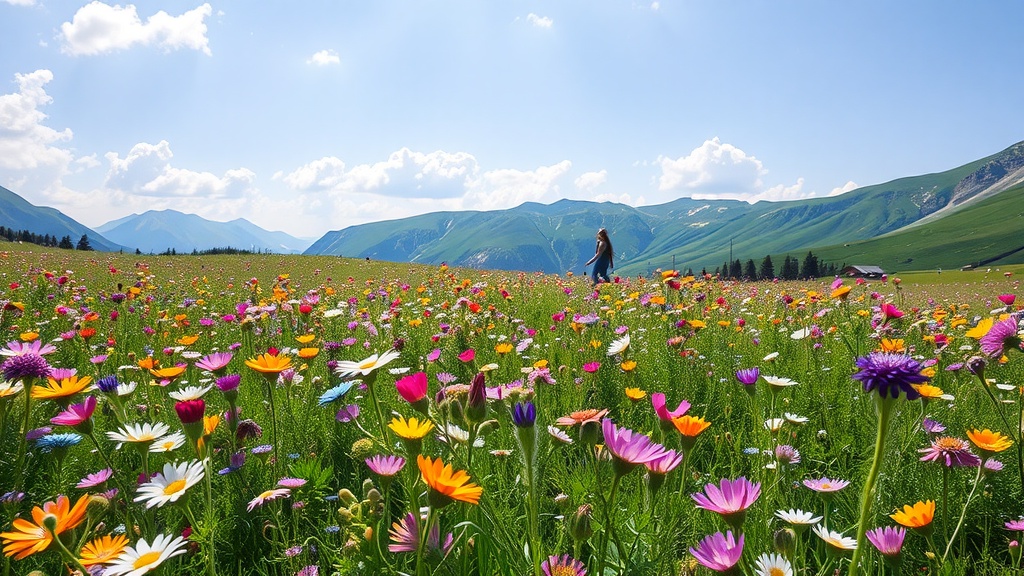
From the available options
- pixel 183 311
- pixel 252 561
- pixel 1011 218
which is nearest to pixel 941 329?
pixel 252 561

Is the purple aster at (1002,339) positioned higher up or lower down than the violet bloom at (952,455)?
higher up

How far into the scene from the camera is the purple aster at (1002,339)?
1.72m

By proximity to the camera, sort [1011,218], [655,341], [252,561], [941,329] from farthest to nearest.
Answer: [1011,218], [941,329], [655,341], [252,561]

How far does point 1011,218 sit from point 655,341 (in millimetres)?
184437

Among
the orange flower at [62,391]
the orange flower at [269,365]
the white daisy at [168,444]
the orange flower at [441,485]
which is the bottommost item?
the white daisy at [168,444]

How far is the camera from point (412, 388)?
4.13 feet

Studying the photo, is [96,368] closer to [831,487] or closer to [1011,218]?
[831,487]

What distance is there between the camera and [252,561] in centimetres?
174

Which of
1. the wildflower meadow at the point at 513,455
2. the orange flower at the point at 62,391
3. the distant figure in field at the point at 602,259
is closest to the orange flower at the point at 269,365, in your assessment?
the wildflower meadow at the point at 513,455

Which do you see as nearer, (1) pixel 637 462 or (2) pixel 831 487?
(1) pixel 637 462

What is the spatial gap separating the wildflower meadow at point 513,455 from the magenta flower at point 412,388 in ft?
0.03

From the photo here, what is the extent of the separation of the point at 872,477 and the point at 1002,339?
4.43 feet

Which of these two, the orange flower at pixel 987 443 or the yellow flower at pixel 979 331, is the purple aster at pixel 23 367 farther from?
the yellow flower at pixel 979 331

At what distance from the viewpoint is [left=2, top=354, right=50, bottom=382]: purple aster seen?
4.94ft
